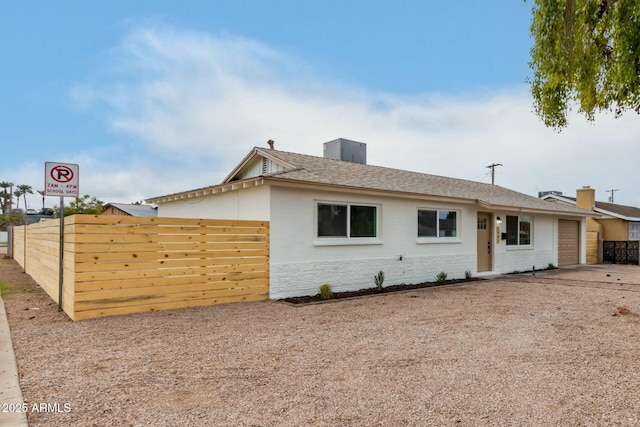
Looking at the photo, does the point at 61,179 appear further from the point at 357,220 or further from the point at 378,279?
the point at 378,279

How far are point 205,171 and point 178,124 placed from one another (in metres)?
7.39

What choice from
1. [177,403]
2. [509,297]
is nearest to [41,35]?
[177,403]

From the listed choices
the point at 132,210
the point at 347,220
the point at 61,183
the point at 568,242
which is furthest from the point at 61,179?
the point at 132,210

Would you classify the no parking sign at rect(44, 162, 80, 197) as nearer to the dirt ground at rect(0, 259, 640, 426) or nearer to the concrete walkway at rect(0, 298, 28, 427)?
the dirt ground at rect(0, 259, 640, 426)

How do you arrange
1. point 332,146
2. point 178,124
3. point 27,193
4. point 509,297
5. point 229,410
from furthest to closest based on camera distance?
point 27,193 < point 332,146 < point 178,124 < point 509,297 < point 229,410

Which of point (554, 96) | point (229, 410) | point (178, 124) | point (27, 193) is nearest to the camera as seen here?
point (229, 410)

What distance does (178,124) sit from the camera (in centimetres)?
1420

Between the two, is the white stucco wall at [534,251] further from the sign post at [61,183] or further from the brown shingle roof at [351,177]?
the sign post at [61,183]

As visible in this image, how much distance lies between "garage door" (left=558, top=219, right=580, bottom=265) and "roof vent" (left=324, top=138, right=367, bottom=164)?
1029 cm

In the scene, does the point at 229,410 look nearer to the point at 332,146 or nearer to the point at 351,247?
the point at 351,247

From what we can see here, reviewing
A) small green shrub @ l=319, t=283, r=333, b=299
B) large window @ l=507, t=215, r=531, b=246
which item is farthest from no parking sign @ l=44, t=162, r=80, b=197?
large window @ l=507, t=215, r=531, b=246

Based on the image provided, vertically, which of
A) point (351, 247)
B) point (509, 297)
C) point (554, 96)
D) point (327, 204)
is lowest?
point (509, 297)

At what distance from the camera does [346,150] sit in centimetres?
1501

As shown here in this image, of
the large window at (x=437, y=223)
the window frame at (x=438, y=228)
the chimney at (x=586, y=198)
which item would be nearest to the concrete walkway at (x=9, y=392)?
the window frame at (x=438, y=228)
